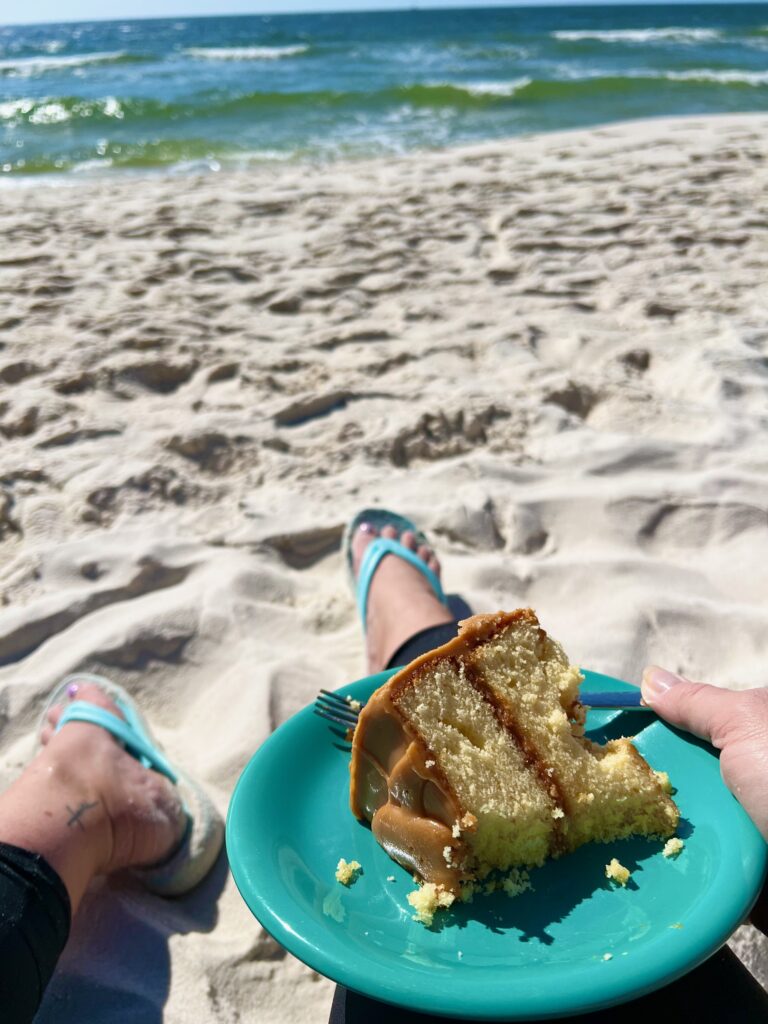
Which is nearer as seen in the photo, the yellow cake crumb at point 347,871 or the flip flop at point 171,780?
the yellow cake crumb at point 347,871

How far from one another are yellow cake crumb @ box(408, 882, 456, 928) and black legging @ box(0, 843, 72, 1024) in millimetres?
643

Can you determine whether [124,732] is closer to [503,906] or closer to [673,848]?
[503,906]

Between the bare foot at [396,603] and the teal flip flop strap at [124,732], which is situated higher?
the bare foot at [396,603]

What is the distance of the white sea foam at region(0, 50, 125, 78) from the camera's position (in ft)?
69.9

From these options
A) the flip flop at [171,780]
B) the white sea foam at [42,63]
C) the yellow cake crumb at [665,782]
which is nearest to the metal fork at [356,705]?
the yellow cake crumb at [665,782]

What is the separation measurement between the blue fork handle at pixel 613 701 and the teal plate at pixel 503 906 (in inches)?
2.2

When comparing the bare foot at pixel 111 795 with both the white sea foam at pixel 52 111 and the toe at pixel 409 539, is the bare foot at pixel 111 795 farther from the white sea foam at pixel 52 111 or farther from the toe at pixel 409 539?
the white sea foam at pixel 52 111

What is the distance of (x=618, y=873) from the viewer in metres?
1.07

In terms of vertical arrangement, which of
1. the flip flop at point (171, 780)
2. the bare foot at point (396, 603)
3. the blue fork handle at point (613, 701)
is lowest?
the flip flop at point (171, 780)

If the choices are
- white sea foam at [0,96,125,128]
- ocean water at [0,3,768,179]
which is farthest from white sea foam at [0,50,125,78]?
white sea foam at [0,96,125,128]

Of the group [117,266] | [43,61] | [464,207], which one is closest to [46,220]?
[117,266]

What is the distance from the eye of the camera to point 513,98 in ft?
38.9

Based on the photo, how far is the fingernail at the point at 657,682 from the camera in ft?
4.14

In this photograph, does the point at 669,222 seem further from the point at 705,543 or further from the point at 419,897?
the point at 419,897
